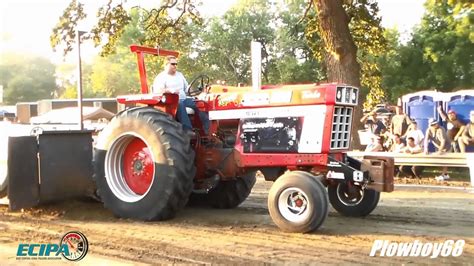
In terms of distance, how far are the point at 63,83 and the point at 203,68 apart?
167 feet

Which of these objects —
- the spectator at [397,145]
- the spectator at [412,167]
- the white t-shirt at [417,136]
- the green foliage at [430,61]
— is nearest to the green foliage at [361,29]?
the spectator at [397,145]

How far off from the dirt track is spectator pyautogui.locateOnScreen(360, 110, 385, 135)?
5.96 m

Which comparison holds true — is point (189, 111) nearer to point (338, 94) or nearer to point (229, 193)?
point (229, 193)

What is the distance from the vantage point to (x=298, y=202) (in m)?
6.53

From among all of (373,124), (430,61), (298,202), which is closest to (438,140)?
(373,124)

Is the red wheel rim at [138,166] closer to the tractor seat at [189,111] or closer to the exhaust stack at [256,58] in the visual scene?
the tractor seat at [189,111]

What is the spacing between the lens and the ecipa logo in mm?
5645

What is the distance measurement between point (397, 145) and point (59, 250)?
31.0 ft

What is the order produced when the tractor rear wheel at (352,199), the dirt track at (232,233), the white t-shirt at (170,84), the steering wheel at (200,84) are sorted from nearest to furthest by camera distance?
1. the dirt track at (232,233)
2. the tractor rear wheel at (352,199)
3. the white t-shirt at (170,84)
4. the steering wheel at (200,84)

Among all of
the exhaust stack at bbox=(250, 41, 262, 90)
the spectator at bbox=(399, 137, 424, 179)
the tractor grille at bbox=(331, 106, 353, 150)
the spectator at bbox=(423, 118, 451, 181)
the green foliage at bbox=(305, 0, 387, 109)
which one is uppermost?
the green foliage at bbox=(305, 0, 387, 109)

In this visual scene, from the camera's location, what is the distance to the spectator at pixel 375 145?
13.9 metres

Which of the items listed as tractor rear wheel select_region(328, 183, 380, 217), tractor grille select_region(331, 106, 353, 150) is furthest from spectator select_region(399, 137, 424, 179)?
tractor grille select_region(331, 106, 353, 150)

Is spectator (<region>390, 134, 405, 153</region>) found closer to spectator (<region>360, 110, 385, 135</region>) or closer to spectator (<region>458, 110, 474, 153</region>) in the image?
spectator (<region>360, 110, 385, 135</region>)

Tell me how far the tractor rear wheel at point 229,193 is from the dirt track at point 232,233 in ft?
0.63
